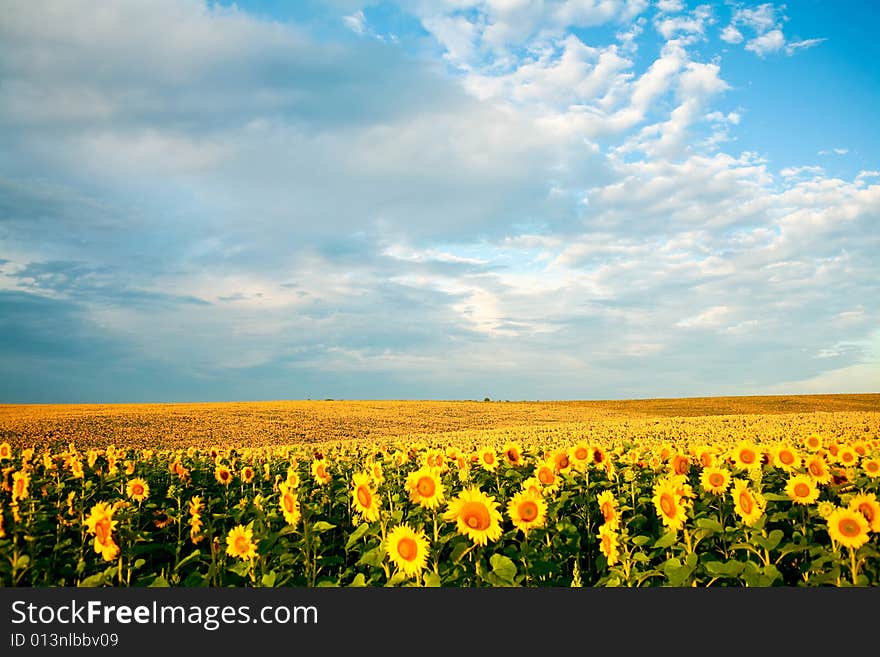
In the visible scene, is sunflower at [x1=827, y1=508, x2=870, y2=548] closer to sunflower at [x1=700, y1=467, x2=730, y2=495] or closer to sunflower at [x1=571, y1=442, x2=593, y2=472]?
sunflower at [x1=700, y1=467, x2=730, y2=495]

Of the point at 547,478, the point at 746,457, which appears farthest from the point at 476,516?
the point at 746,457

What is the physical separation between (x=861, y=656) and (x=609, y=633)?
1505 millimetres

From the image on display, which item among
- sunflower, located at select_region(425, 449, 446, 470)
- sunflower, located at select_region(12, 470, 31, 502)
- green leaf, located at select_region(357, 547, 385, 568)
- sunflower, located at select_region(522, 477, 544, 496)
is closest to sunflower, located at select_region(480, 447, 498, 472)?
sunflower, located at select_region(425, 449, 446, 470)

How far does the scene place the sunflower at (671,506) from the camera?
498 cm

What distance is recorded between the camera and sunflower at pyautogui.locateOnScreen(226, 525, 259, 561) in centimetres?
Answer: 502

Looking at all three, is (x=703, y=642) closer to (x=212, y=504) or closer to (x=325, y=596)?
(x=325, y=596)

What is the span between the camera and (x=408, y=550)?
4.49 meters

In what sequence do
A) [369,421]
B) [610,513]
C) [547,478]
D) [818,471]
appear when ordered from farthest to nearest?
[369,421]
[547,478]
[818,471]
[610,513]

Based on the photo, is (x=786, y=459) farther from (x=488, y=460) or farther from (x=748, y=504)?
(x=488, y=460)

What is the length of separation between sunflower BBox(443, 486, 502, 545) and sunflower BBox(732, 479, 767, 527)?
2.16 meters

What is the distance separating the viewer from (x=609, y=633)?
3562 millimetres

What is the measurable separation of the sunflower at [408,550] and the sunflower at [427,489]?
19.4 inches

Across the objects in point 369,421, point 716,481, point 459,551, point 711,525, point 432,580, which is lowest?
point 369,421

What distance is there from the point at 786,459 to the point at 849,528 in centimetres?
252
